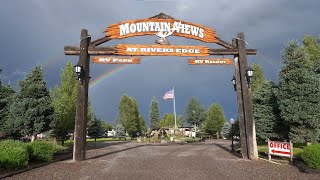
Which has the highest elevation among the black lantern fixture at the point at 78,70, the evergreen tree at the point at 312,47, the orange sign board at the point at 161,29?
the evergreen tree at the point at 312,47

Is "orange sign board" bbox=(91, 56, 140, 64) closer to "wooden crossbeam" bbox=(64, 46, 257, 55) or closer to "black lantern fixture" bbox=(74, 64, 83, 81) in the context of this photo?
"wooden crossbeam" bbox=(64, 46, 257, 55)

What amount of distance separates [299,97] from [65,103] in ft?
72.4

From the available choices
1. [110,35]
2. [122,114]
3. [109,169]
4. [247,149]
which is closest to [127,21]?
[110,35]

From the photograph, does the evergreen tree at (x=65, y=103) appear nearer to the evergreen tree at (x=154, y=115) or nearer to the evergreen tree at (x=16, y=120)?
the evergreen tree at (x=16, y=120)

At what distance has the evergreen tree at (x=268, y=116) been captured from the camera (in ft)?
74.3

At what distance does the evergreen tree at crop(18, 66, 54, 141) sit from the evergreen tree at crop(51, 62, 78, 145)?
4.58m

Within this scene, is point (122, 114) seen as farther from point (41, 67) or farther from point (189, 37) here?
point (189, 37)

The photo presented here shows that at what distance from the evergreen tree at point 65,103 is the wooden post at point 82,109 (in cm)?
1413

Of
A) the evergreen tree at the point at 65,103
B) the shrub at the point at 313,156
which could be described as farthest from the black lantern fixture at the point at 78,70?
the evergreen tree at the point at 65,103

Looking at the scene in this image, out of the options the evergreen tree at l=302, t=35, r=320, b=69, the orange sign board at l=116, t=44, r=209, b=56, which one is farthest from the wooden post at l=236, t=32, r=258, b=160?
the evergreen tree at l=302, t=35, r=320, b=69

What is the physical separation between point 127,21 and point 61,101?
16.9 meters

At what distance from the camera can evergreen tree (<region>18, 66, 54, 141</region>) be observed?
76.9 feet

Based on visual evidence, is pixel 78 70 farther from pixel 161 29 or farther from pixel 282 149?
pixel 282 149

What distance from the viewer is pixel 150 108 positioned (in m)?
96.2
